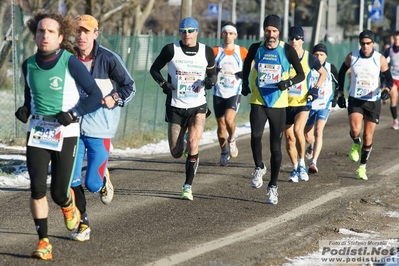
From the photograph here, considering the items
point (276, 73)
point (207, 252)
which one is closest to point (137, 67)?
point (276, 73)

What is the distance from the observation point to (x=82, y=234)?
8523mm

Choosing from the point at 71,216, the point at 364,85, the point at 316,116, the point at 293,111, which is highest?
the point at 364,85

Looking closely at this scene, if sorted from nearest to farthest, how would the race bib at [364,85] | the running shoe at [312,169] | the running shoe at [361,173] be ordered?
the running shoe at [361,173] < the race bib at [364,85] < the running shoe at [312,169]

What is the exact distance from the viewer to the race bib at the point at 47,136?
7.66m

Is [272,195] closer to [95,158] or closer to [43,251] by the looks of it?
[95,158]

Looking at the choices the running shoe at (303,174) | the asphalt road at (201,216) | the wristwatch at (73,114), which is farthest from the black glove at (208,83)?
the wristwatch at (73,114)

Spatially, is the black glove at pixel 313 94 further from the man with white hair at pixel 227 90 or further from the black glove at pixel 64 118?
the black glove at pixel 64 118

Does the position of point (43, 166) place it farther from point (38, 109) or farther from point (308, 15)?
point (308, 15)

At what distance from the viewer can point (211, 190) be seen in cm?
1204

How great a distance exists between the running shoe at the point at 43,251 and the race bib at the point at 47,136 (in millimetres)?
767

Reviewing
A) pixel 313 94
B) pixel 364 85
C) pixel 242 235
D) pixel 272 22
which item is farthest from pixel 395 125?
pixel 242 235

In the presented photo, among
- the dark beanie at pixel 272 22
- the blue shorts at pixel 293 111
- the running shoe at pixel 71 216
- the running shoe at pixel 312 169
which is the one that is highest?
the dark beanie at pixel 272 22

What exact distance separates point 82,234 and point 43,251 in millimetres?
889

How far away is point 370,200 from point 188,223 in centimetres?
289
